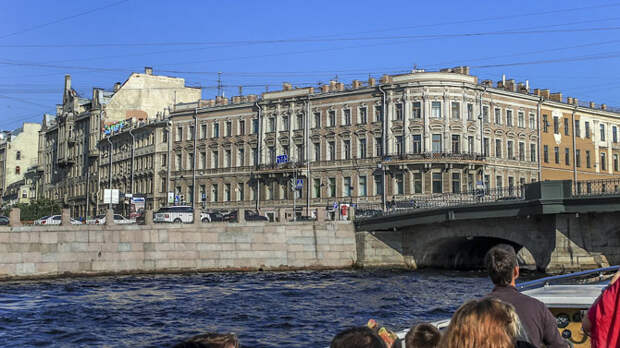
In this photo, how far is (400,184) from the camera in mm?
54469

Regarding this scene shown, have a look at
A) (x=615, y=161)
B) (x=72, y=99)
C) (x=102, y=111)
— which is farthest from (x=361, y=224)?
(x=72, y=99)

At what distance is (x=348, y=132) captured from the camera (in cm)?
5762

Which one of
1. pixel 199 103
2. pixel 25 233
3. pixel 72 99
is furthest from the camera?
pixel 72 99

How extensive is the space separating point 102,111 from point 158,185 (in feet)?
47.5

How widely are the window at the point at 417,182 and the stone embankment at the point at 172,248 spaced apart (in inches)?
536

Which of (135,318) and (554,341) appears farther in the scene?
(135,318)

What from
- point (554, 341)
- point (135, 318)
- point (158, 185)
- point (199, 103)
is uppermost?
point (199, 103)

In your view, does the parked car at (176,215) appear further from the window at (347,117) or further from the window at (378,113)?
the window at (378,113)

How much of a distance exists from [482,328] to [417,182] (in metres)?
50.4

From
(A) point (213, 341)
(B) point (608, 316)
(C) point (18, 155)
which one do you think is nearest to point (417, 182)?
(B) point (608, 316)

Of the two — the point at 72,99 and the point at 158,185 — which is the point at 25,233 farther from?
the point at 72,99

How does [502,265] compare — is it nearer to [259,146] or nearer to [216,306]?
[216,306]

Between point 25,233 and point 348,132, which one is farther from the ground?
point 348,132

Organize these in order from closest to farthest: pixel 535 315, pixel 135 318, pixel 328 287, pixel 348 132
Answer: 1. pixel 535 315
2. pixel 135 318
3. pixel 328 287
4. pixel 348 132
